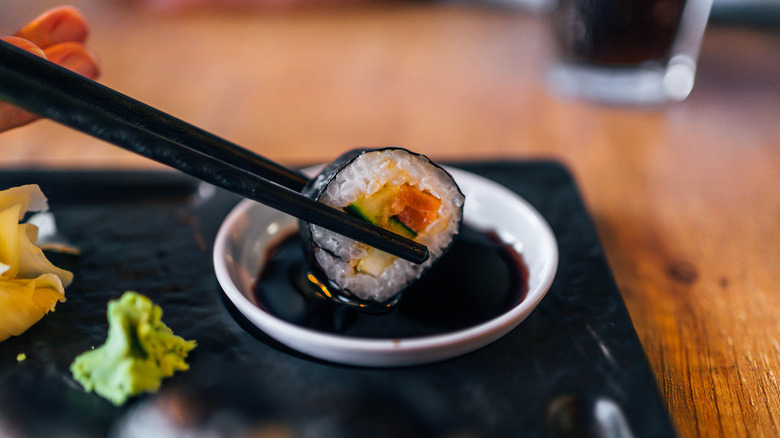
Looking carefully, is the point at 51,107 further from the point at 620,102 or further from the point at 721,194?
the point at 620,102

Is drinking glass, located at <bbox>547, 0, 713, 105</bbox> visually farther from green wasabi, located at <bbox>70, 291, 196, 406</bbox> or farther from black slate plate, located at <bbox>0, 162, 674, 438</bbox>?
green wasabi, located at <bbox>70, 291, 196, 406</bbox>

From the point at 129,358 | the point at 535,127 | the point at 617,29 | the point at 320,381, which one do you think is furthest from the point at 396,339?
the point at 617,29

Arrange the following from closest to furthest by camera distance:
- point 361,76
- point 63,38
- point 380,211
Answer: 1. point 380,211
2. point 63,38
3. point 361,76

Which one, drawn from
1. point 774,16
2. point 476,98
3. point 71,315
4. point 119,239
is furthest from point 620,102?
point 71,315

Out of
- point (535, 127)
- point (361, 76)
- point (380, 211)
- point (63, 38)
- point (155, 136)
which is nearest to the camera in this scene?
point (155, 136)

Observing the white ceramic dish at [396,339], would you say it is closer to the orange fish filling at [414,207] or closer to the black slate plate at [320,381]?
the black slate plate at [320,381]

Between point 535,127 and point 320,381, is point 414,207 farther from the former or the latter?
point 535,127

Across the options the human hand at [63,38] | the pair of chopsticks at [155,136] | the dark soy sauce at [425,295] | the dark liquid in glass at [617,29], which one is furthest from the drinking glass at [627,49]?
the human hand at [63,38]
